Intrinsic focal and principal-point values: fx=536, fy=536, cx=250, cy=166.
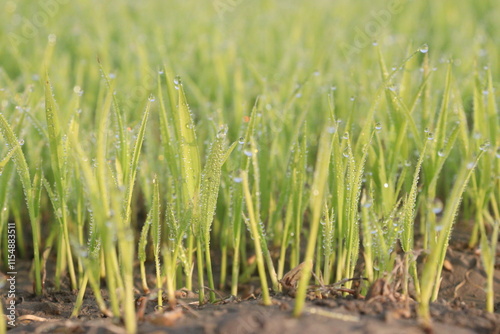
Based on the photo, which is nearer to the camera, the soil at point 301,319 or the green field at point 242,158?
the soil at point 301,319

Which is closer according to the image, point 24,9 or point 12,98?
point 12,98

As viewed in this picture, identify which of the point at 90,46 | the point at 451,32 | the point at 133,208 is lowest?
the point at 133,208

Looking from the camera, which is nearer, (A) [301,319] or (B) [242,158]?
(A) [301,319]

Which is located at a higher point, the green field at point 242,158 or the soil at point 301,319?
the green field at point 242,158

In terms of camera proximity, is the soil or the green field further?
the green field

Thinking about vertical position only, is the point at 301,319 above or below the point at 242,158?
below

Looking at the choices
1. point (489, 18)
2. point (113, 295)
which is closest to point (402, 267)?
point (113, 295)

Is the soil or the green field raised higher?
the green field

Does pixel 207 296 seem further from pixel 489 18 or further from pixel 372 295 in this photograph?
pixel 489 18
